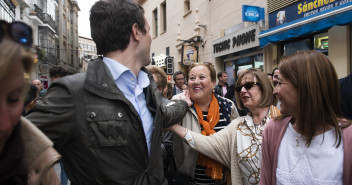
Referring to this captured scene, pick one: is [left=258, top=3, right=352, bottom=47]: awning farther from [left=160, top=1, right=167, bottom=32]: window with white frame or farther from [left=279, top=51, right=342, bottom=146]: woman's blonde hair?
[left=160, top=1, right=167, bottom=32]: window with white frame

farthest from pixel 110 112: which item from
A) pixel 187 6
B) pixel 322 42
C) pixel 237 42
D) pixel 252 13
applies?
pixel 187 6

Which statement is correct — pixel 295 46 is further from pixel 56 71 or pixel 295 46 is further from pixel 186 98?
pixel 56 71

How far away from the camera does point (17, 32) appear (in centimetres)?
74

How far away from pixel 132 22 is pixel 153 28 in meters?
20.5

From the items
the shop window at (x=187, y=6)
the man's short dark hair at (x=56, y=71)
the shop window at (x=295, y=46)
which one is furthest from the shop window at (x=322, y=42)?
the shop window at (x=187, y=6)

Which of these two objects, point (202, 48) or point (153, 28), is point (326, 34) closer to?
point (202, 48)

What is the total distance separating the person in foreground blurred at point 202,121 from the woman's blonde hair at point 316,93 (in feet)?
3.56

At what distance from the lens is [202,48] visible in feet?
45.0

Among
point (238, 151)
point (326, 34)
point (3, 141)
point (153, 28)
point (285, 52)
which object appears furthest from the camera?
point (153, 28)

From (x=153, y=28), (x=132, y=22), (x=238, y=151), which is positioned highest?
(x=153, y=28)

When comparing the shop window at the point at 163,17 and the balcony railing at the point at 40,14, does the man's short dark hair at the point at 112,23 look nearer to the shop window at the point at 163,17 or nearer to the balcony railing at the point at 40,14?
the shop window at the point at 163,17

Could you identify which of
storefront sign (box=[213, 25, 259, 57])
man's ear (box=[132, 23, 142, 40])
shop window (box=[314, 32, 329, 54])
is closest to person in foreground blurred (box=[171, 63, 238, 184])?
man's ear (box=[132, 23, 142, 40])

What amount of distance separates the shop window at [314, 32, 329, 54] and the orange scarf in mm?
5800

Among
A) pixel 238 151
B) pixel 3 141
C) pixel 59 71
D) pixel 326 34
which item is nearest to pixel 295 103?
pixel 238 151
